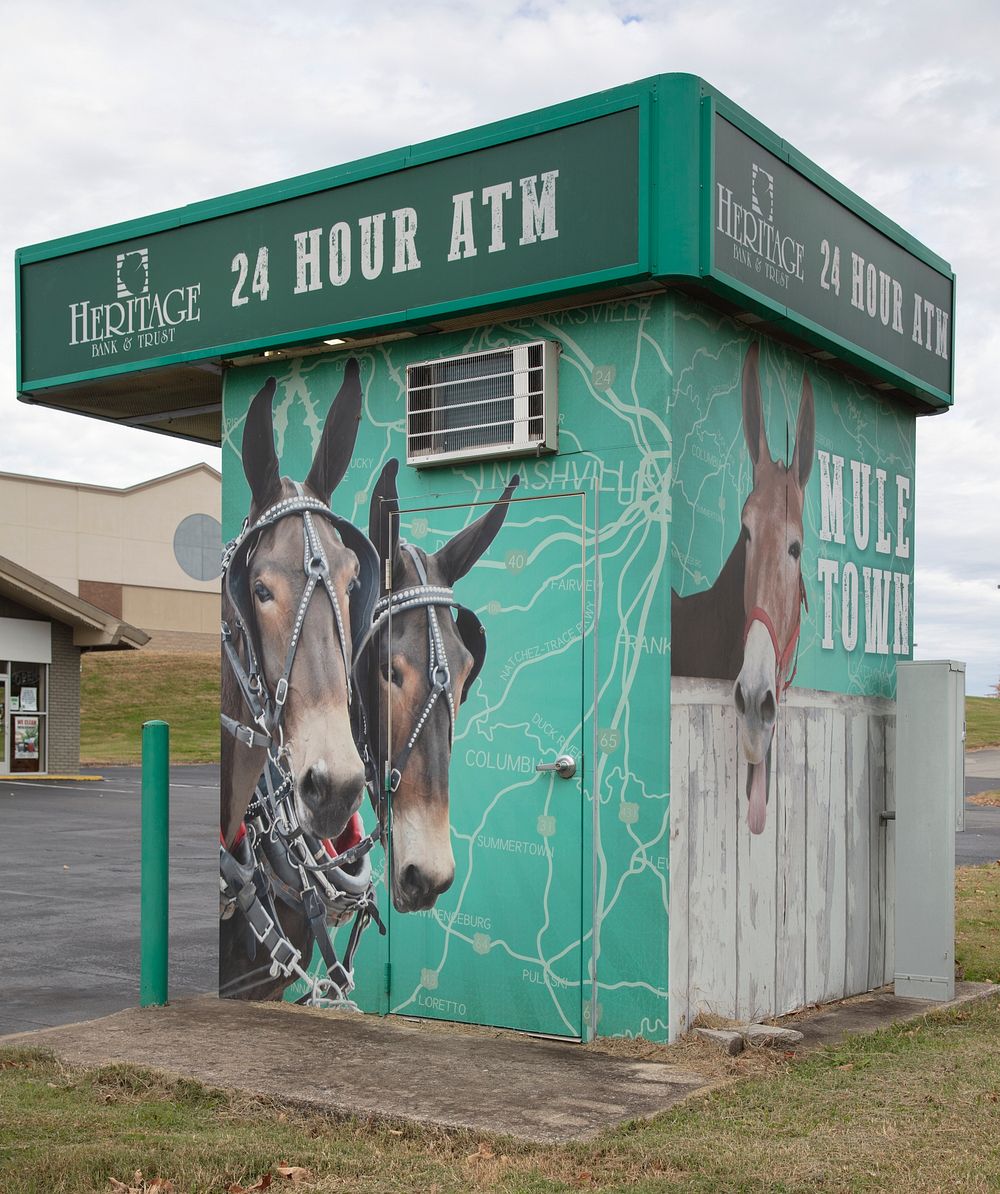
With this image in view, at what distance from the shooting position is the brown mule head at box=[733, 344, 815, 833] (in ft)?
23.2

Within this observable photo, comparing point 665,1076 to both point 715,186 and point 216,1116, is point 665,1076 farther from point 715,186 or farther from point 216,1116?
point 715,186

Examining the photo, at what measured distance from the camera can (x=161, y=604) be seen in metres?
62.7

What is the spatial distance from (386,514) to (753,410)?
1.91m

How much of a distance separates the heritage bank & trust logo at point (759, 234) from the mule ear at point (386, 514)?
79.3 inches

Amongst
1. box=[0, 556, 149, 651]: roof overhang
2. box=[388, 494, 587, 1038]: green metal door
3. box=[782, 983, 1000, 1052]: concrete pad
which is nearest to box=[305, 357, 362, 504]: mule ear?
box=[388, 494, 587, 1038]: green metal door

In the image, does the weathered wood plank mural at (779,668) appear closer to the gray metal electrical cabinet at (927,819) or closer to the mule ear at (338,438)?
the gray metal electrical cabinet at (927,819)

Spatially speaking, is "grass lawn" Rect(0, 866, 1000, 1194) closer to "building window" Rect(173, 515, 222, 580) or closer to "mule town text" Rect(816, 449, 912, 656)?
"mule town text" Rect(816, 449, 912, 656)

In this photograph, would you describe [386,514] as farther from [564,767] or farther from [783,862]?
[783,862]

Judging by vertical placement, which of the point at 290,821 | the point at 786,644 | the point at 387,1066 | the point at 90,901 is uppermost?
the point at 786,644

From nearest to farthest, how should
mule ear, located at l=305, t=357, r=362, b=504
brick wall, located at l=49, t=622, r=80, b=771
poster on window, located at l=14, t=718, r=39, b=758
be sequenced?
mule ear, located at l=305, t=357, r=362, b=504, poster on window, located at l=14, t=718, r=39, b=758, brick wall, located at l=49, t=622, r=80, b=771

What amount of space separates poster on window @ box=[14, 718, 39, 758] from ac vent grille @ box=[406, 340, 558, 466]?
28.2 m

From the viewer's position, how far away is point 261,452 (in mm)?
7957

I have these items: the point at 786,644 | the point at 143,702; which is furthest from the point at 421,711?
the point at 143,702

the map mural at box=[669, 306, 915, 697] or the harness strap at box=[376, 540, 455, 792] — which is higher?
the map mural at box=[669, 306, 915, 697]
